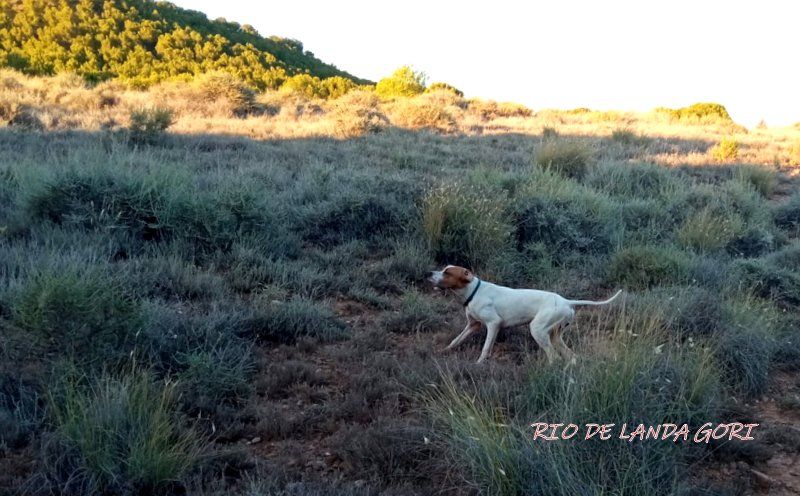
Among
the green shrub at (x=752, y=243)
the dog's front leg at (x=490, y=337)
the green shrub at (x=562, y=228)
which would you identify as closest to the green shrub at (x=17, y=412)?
the dog's front leg at (x=490, y=337)

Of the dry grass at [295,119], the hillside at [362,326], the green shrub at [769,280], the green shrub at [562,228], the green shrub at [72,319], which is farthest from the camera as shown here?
the dry grass at [295,119]

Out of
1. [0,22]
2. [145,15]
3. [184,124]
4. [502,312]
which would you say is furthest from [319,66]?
[502,312]

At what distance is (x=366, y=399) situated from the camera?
13.3 ft

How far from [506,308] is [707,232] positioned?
14.5ft

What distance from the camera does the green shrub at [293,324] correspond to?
199 inches

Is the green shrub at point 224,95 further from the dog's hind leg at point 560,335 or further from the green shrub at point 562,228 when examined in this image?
the dog's hind leg at point 560,335

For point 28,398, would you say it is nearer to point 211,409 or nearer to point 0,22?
point 211,409

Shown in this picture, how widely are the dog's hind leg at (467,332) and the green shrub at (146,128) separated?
832cm

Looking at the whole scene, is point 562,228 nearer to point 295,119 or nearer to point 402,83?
point 295,119

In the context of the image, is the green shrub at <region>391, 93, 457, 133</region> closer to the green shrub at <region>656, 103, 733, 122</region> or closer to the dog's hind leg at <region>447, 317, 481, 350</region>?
the dog's hind leg at <region>447, 317, 481, 350</region>

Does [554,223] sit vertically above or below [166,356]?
above

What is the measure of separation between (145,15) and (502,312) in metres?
34.3

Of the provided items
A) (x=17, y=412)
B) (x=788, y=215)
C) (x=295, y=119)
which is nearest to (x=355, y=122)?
(x=295, y=119)

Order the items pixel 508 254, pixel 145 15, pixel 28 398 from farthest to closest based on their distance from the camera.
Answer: pixel 145 15 < pixel 508 254 < pixel 28 398
